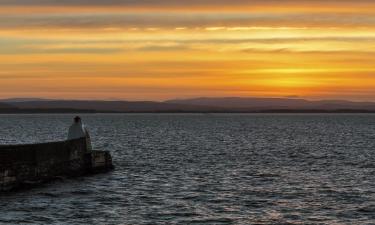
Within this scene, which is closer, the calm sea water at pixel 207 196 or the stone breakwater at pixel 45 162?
the calm sea water at pixel 207 196

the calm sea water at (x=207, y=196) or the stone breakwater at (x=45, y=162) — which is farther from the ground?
the stone breakwater at (x=45, y=162)

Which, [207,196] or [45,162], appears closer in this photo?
[207,196]

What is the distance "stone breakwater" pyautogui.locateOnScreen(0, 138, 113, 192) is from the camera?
3447cm

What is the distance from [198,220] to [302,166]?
1089 inches

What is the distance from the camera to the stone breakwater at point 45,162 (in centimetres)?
3447

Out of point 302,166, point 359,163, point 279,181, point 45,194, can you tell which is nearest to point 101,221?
point 45,194

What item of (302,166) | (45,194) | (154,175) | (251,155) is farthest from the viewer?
(251,155)

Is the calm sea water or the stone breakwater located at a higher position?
the stone breakwater

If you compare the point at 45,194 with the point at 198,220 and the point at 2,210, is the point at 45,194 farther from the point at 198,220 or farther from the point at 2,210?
the point at 198,220

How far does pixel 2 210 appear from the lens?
29.7 metres

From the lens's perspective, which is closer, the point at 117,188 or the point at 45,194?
the point at 45,194

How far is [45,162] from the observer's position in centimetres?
3969

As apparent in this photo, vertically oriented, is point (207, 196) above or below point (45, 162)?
below

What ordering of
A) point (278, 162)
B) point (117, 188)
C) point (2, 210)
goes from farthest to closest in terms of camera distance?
point (278, 162)
point (117, 188)
point (2, 210)
